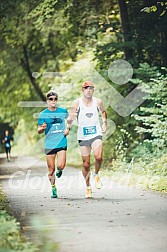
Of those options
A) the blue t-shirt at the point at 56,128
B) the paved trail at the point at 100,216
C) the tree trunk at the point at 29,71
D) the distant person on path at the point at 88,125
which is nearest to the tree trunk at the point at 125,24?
the paved trail at the point at 100,216

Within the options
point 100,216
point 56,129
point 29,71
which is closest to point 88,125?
point 56,129

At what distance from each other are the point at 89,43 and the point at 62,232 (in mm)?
20238

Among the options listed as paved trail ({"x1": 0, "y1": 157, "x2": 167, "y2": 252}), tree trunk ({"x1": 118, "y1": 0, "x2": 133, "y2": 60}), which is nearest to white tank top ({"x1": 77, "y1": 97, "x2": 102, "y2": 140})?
paved trail ({"x1": 0, "y1": 157, "x2": 167, "y2": 252})

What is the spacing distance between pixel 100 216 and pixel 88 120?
3.43m

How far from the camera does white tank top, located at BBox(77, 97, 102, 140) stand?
43.5ft

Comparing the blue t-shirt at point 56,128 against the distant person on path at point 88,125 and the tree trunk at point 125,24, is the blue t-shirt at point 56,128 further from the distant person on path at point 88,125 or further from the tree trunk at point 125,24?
the tree trunk at point 125,24

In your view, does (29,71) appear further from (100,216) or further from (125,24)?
(100,216)

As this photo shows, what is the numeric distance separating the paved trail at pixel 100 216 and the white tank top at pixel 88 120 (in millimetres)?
1255

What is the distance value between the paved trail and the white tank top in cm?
125

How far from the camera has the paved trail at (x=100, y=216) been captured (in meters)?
7.66

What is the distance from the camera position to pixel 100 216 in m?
10.1

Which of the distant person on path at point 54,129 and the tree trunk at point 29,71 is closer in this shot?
the distant person on path at point 54,129

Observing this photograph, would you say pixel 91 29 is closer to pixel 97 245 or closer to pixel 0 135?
pixel 97 245

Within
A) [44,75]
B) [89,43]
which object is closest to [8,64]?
[44,75]
